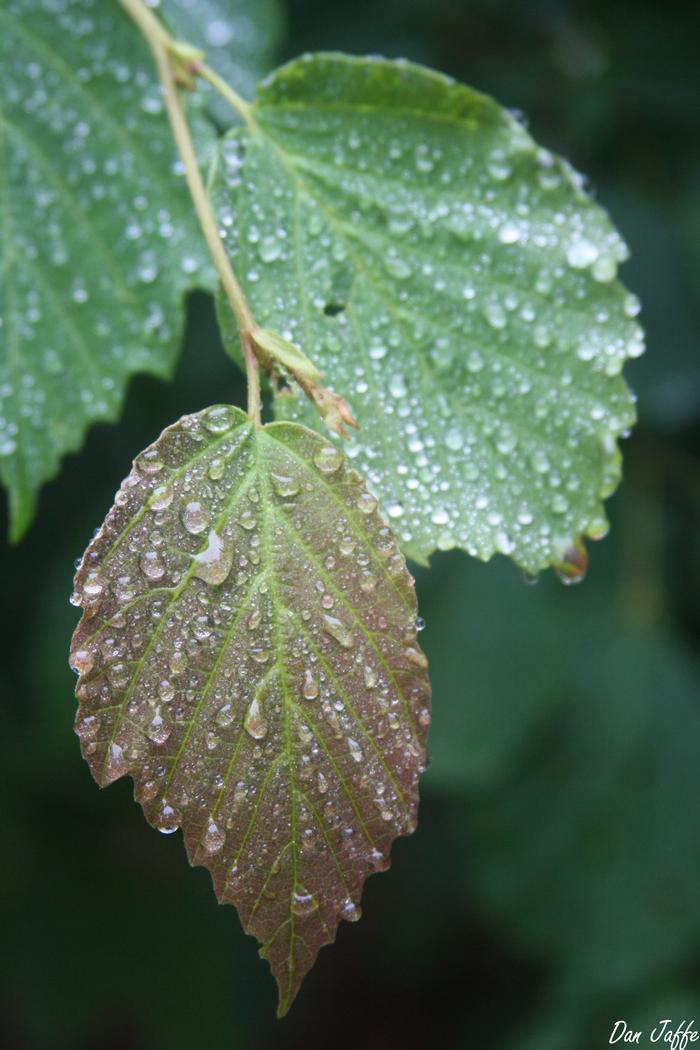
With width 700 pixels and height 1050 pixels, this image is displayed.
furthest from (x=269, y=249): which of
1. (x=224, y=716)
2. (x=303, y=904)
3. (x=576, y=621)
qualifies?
(x=576, y=621)

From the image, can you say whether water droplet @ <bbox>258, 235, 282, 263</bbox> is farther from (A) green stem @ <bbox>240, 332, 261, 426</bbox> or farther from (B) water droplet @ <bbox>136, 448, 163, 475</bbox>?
(B) water droplet @ <bbox>136, 448, 163, 475</bbox>

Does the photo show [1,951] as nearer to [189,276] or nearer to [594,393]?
[189,276]

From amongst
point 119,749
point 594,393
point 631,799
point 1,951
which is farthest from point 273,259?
point 1,951

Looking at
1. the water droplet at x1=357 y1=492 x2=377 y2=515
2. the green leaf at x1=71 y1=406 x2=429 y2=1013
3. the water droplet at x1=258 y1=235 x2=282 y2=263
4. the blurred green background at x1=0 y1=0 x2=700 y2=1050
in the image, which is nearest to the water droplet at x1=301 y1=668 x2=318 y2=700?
the green leaf at x1=71 y1=406 x2=429 y2=1013

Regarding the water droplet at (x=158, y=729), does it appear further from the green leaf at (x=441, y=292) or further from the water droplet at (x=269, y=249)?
the water droplet at (x=269, y=249)

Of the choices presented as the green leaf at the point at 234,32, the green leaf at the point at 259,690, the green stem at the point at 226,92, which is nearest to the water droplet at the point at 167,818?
the green leaf at the point at 259,690

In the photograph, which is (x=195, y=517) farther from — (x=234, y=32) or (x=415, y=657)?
(x=234, y=32)

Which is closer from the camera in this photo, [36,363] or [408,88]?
[408,88]
